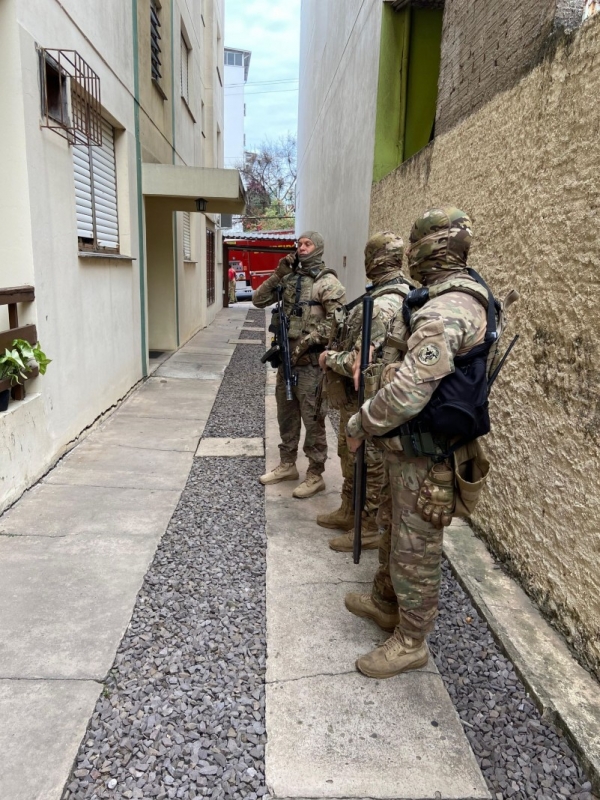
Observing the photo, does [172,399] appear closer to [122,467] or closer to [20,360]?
[122,467]

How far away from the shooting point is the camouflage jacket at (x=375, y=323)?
2.75 m

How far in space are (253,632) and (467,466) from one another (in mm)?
1226

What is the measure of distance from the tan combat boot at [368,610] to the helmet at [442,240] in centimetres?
150

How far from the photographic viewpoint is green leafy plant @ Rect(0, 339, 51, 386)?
3400mm

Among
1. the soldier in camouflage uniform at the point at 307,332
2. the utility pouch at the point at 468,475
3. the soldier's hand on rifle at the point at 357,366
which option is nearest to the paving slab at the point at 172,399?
the soldier in camouflage uniform at the point at 307,332

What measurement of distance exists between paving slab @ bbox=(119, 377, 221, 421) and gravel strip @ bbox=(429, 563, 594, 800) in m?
3.92

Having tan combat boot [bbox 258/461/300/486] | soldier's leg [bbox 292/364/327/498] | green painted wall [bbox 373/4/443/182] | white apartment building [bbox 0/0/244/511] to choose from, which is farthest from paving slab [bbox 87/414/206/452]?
green painted wall [bbox 373/4/443/182]

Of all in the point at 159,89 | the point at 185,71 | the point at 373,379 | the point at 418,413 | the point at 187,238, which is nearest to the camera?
the point at 418,413

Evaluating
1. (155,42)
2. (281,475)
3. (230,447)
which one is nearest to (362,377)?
(281,475)

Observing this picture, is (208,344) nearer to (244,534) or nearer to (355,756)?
(244,534)

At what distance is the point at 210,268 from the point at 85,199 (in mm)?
10611

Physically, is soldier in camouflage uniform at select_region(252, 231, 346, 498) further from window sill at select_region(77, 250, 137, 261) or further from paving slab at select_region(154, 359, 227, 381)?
paving slab at select_region(154, 359, 227, 381)

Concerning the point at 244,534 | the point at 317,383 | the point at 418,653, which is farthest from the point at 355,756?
the point at 317,383

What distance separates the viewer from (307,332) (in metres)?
3.84
